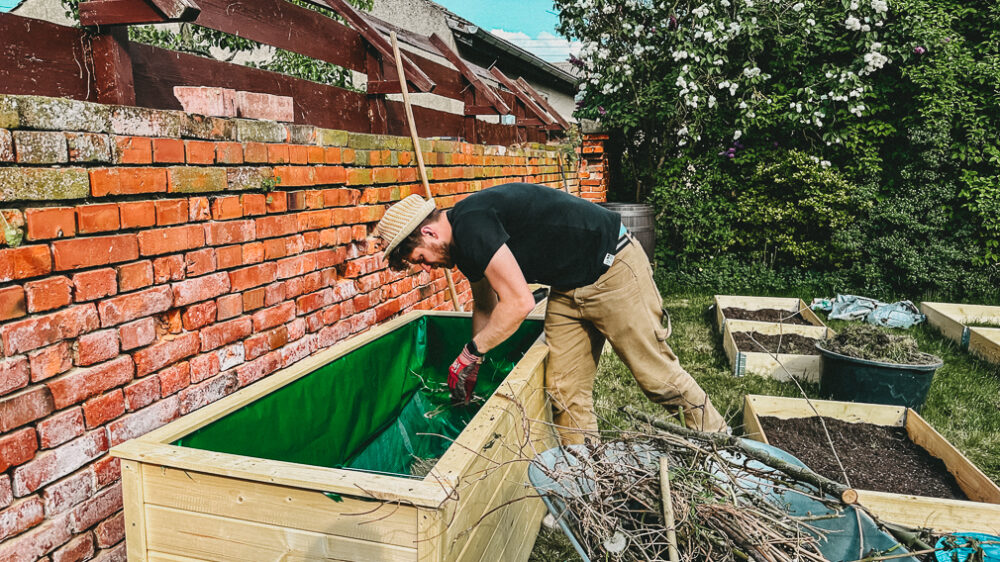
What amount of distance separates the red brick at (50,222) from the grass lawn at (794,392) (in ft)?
7.37

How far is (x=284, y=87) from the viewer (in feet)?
10.1

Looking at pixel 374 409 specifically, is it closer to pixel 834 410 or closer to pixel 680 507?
pixel 680 507

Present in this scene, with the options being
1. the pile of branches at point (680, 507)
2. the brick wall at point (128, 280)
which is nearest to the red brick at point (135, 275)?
the brick wall at point (128, 280)

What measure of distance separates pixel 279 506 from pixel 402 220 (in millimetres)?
1291

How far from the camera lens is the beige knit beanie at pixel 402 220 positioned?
256 cm

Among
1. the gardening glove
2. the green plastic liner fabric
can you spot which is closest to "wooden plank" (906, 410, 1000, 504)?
the green plastic liner fabric

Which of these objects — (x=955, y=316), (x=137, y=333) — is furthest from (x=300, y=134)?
(x=955, y=316)

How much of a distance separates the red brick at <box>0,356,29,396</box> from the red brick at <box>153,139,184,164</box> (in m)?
0.73

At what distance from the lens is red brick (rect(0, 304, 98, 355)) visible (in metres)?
1.60

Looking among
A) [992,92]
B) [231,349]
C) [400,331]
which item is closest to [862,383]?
[400,331]

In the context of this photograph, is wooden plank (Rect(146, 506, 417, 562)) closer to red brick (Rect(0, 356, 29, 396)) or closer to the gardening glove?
red brick (Rect(0, 356, 29, 396))

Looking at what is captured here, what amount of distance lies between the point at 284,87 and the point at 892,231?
23.8 feet

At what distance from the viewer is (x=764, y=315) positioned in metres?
6.30

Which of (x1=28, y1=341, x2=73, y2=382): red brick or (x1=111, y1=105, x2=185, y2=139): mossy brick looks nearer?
(x1=28, y1=341, x2=73, y2=382): red brick
